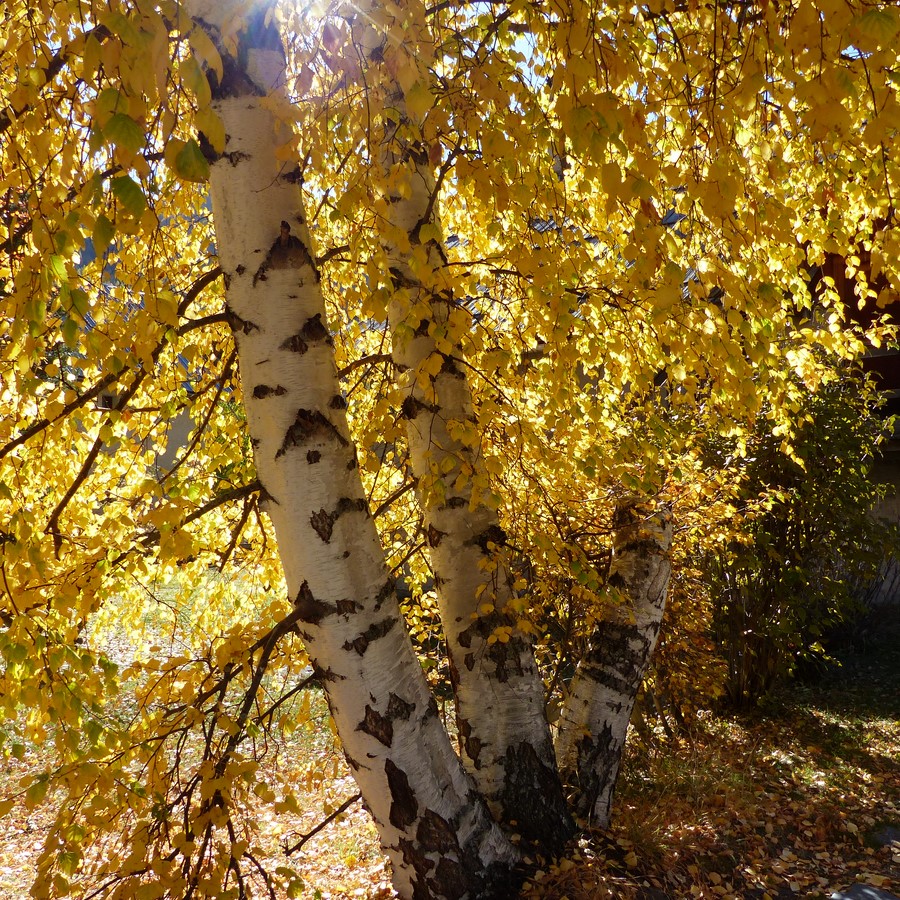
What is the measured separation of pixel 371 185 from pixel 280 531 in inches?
41.6

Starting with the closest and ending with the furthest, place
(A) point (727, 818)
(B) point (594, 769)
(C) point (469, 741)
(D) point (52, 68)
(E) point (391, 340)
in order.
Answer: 1. (D) point (52, 68)
2. (E) point (391, 340)
3. (C) point (469, 741)
4. (B) point (594, 769)
5. (A) point (727, 818)

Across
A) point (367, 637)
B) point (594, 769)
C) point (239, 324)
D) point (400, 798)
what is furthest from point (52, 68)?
point (594, 769)

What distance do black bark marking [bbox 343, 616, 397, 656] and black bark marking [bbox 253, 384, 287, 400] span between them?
26.4 inches

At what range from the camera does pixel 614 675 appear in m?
3.33

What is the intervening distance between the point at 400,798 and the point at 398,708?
0.27 meters

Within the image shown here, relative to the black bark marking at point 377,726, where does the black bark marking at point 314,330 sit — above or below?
above

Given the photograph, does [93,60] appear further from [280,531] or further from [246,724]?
[246,724]

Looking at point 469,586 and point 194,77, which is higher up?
point 194,77

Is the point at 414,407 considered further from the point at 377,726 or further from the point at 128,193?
the point at 128,193

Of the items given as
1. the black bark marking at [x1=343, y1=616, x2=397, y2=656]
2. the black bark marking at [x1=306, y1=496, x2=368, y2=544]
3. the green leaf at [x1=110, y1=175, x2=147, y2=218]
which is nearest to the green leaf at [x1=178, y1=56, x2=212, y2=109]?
the green leaf at [x1=110, y1=175, x2=147, y2=218]

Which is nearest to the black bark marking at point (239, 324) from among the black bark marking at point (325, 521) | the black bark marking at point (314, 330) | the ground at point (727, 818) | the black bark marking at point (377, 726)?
the black bark marking at point (314, 330)

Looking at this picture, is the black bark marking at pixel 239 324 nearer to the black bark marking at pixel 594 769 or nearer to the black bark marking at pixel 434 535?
the black bark marking at pixel 434 535

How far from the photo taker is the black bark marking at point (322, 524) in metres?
→ 2.11

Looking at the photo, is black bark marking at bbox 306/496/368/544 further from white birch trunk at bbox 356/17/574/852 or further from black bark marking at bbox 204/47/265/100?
black bark marking at bbox 204/47/265/100
